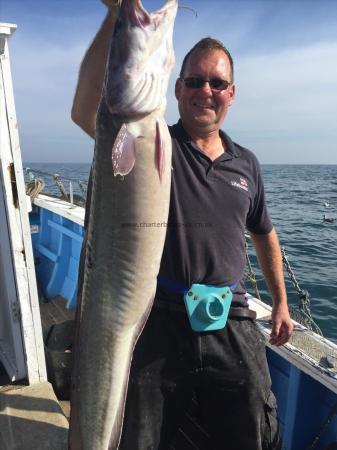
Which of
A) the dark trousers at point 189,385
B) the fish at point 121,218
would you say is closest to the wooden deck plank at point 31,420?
the dark trousers at point 189,385

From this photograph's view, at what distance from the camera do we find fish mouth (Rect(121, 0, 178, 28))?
6.01 feet

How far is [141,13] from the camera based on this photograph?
6.10 feet

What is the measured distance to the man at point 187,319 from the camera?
2.41 m

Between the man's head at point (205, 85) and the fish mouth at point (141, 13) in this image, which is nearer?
the fish mouth at point (141, 13)

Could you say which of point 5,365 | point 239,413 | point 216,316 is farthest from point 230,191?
point 5,365

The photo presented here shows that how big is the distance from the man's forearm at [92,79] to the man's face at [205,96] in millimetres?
640

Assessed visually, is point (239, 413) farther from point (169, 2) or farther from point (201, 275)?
point (169, 2)

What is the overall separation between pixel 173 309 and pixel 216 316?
0.26 meters

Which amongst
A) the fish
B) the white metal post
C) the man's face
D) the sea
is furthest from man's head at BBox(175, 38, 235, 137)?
the sea

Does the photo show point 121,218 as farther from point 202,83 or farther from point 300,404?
point 300,404

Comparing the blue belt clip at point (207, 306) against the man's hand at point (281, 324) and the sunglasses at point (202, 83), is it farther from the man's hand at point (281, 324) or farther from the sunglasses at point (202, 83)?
the sunglasses at point (202, 83)

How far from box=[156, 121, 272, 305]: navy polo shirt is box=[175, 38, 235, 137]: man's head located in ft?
0.46

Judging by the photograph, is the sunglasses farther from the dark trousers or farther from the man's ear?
the dark trousers

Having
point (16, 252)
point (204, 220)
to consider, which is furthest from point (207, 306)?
point (16, 252)
